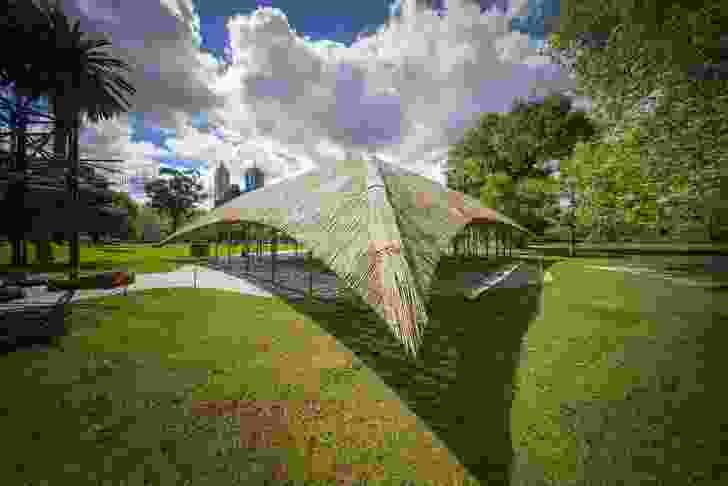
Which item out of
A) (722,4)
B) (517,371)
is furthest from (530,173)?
(517,371)

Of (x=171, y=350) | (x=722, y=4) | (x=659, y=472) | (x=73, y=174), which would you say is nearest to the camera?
(x=659, y=472)

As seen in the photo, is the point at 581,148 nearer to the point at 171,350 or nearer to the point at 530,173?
the point at 530,173

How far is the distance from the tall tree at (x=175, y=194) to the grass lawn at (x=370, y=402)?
5953cm

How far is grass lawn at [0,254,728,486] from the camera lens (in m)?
2.36

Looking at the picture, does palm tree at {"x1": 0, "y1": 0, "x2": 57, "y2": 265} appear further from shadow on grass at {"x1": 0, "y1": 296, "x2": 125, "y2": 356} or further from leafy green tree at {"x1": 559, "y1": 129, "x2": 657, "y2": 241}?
leafy green tree at {"x1": 559, "y1": 129, "x2": 657, "y2": 241}

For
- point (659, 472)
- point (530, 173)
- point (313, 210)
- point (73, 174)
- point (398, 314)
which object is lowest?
point (659, 472)

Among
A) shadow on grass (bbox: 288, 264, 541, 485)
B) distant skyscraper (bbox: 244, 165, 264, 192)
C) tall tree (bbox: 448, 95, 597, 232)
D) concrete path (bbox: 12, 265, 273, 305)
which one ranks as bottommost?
shadow on grass (bbox: 288, 264, 541, 485)

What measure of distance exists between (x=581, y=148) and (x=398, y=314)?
19010 mm

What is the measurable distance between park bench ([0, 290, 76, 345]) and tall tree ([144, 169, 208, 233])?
189ft

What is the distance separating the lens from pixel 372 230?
393 cm

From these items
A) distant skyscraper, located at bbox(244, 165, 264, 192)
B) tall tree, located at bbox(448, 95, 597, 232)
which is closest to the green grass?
tall tree, located at bbox(448, 95, 597, 232)

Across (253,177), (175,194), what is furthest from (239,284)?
(253,177)

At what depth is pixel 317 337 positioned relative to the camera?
17.4ft

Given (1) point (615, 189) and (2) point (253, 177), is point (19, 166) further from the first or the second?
(2) point (253, 177)
